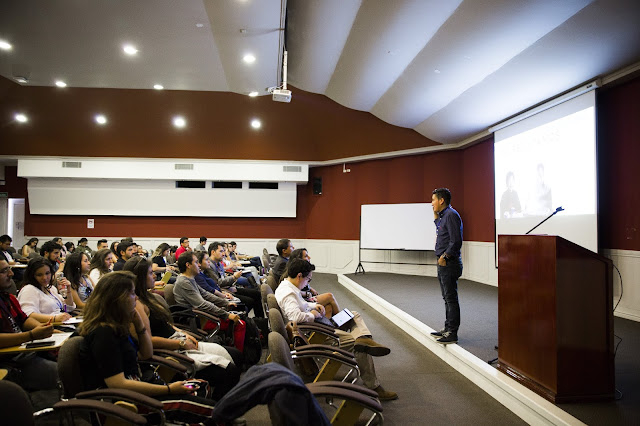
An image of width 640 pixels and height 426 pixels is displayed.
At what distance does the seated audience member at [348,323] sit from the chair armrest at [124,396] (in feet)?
5.85

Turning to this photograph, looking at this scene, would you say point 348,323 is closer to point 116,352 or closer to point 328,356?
point 328,356

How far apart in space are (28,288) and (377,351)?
2.86 m

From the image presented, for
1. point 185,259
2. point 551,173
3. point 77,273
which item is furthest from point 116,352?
point 551,173

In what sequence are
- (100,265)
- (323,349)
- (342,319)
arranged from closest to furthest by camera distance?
(323,349), (342,319), (100,265)

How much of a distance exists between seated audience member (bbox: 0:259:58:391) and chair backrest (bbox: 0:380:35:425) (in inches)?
50.0

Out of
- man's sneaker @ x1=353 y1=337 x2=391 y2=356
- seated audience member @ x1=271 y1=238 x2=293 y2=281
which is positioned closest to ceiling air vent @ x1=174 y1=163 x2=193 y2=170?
seated audience member @ x1=271 y1=238 x2=293 y2=281

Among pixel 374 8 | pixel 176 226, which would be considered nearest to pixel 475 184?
pixel 374 8

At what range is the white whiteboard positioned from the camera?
10.3 metres

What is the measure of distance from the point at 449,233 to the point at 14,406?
368cm

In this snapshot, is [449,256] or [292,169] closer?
[449,256]

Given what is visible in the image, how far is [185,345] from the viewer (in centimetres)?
296

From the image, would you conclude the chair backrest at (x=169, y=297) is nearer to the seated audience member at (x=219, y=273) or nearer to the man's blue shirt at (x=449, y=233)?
the seated audience member at (x=219, y=273)

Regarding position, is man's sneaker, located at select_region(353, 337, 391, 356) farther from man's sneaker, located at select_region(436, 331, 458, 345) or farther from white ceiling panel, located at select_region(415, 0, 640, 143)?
white ceiling panel, located at select_region(415, 0, 640, 143)

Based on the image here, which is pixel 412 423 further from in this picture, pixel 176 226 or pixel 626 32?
pixel 176 226
